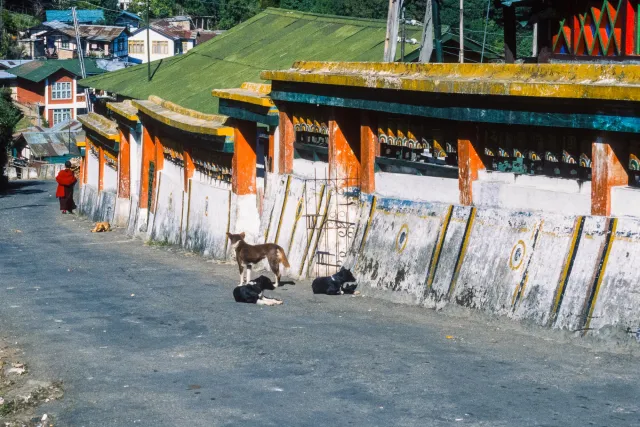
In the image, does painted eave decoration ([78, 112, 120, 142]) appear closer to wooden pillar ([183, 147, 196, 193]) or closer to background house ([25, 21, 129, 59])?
wooden pillar ([183, 147, 196, 193])

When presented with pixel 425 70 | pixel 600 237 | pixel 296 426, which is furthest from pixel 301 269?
pixel 296 426

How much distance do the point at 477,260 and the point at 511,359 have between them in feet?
7.93

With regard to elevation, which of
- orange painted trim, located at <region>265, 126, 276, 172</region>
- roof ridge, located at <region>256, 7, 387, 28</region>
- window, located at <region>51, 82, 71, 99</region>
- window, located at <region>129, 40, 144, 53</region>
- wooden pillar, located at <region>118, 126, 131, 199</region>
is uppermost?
roof ridge, located at <region>256, 7, 387, 28</region>

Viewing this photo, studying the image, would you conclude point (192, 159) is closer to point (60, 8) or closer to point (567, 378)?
point (567, 378)

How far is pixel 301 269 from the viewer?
649 inches

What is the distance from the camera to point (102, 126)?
110ft

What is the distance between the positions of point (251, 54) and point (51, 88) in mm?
43231

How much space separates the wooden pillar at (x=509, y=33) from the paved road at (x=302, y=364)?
25.5ft

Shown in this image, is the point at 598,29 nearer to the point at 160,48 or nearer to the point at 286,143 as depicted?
the point at 286,143

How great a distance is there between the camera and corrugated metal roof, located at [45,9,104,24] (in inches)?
3686

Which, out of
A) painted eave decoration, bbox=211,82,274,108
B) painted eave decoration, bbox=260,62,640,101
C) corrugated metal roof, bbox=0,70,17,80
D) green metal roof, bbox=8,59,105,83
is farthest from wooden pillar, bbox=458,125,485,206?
corrugated metal roof, bbox=0,70,17,80

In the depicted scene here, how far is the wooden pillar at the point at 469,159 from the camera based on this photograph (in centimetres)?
1312

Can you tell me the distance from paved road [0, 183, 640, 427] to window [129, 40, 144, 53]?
73.1 meters

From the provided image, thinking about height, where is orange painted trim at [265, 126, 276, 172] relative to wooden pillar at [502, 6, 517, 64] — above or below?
below
